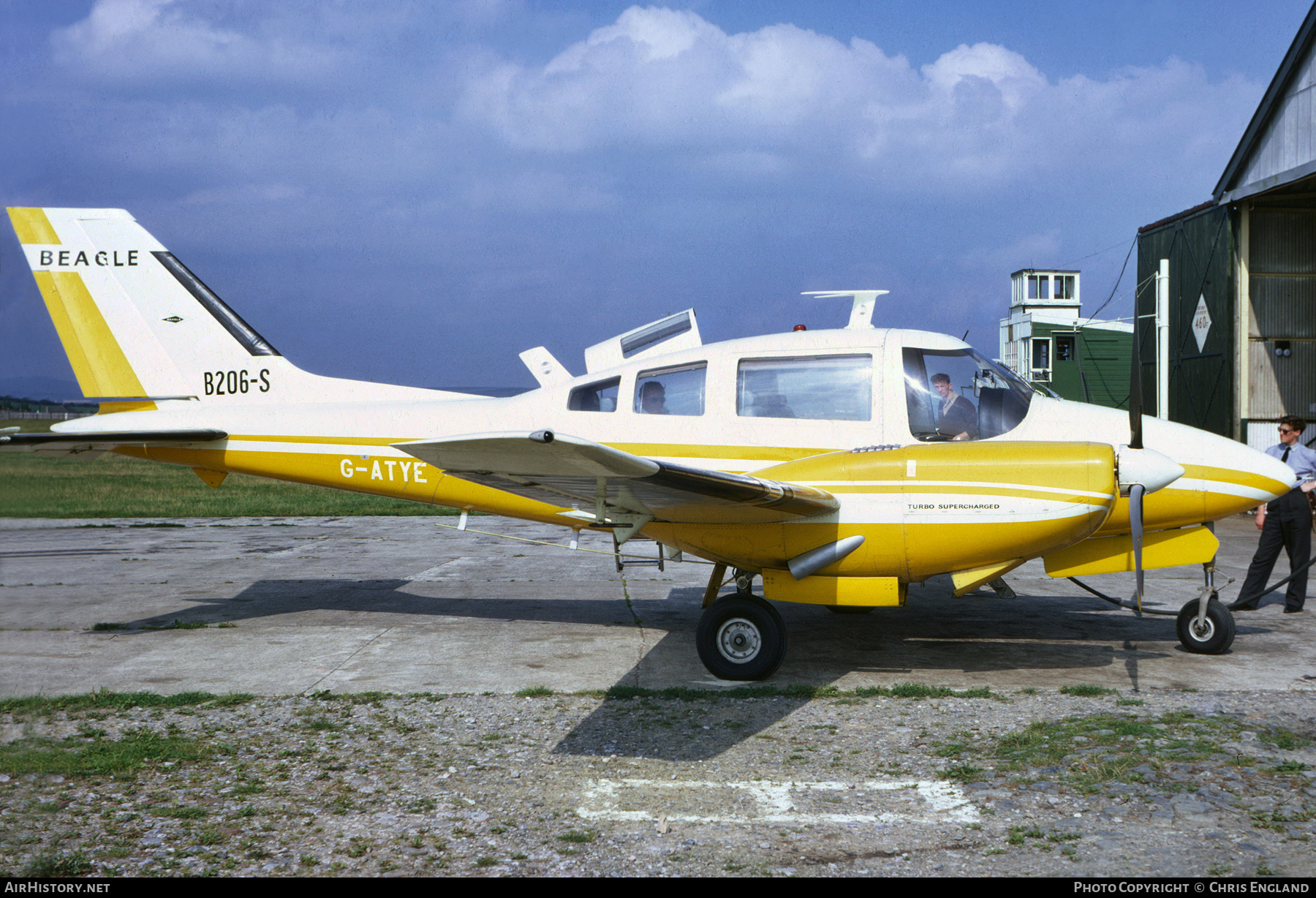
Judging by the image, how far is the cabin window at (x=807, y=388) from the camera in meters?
6.84

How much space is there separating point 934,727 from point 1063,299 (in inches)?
1585

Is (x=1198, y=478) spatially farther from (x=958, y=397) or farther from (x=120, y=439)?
(x=120, y=439)

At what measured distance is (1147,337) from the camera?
22.1m

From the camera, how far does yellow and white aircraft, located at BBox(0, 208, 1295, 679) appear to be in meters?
5.71

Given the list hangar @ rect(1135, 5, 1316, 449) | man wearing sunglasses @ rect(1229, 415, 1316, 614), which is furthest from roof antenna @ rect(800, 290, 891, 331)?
hangar @ rect(1135, 5, 1316, 449)

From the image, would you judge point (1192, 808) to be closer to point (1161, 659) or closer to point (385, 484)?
point (1161, 659)

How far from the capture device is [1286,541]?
8406 millimetres

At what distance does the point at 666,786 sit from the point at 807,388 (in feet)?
11.3

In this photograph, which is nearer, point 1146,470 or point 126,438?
point 1146,470

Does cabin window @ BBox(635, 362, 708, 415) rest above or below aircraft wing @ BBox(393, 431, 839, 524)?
above

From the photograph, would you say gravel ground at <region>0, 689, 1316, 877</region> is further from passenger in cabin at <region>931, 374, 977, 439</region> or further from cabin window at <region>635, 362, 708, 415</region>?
cabin window at <region>635, 362, 708, 415</region>

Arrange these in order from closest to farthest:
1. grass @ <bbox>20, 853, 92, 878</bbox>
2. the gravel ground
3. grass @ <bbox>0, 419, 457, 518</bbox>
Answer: grass @ <bbox>0, 419, 457, 518</bbox>
grass @ <bbox>20, 853, 92, 878</bbox>
the gravel ground

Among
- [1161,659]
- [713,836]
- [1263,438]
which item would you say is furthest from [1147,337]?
[713,836]

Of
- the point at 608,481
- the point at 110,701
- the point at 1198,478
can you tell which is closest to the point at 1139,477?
the point at 1198,478
